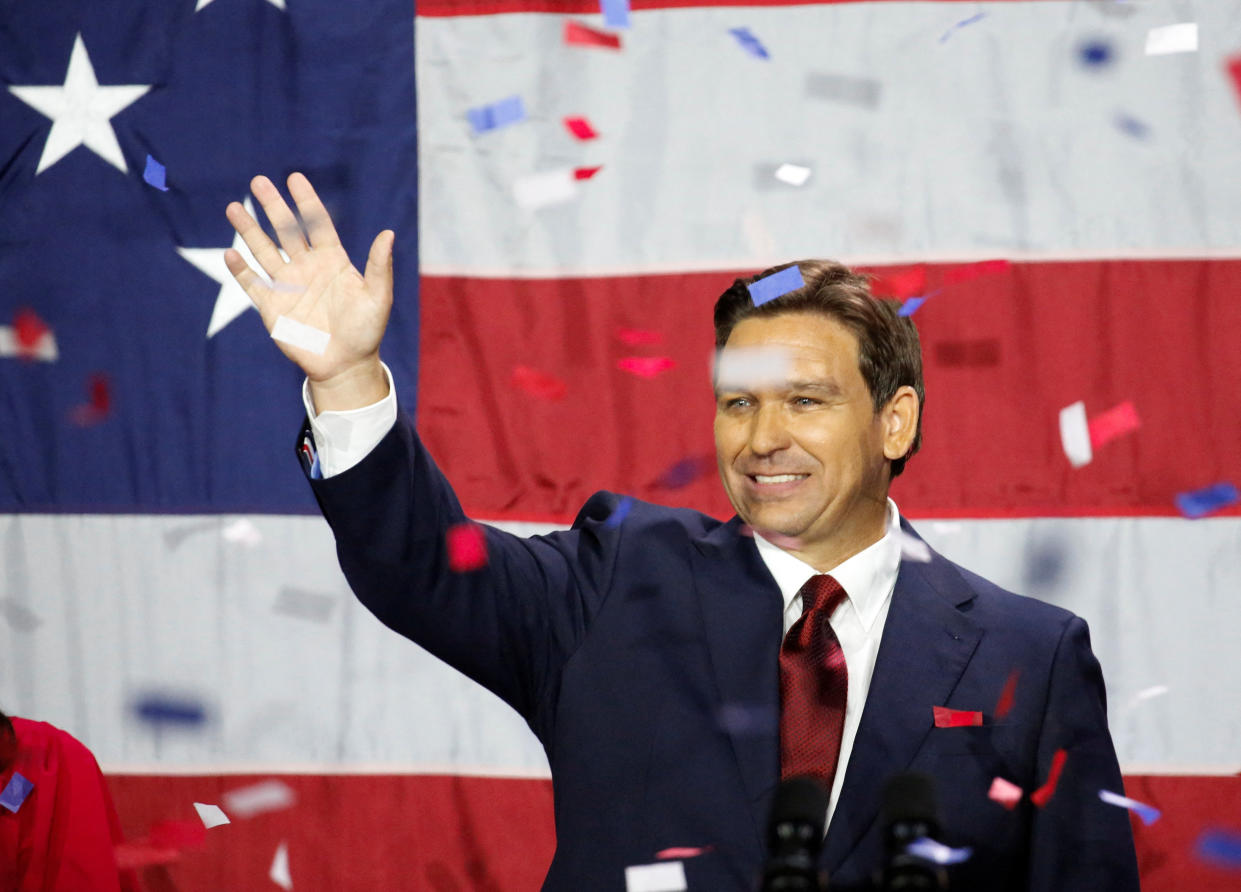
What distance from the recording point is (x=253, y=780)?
256 cm

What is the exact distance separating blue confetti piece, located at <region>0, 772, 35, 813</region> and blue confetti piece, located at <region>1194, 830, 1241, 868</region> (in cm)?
205

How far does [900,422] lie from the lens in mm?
1699

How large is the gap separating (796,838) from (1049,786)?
71 cm

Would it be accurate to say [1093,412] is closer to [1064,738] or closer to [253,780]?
[1064,738]

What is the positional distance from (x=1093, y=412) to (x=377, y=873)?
1.60 metres

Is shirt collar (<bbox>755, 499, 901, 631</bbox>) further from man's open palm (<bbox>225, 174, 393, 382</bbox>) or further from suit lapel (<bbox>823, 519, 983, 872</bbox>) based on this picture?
man's open palm (<bbox>225, 174, 393, 382</bbox>)

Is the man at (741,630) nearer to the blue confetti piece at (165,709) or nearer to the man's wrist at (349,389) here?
the man's wrist at (349,389)

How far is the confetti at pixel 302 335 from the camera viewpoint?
125 cm

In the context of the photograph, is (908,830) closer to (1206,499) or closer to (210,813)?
(1206,499)

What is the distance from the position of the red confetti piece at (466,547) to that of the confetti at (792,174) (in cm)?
139

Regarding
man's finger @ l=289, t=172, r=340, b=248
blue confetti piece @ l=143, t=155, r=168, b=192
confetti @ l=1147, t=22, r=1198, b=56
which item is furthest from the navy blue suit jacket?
blue confetti piece @ l=143, t=155, r=168, b=192

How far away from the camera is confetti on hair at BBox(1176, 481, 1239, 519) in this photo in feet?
8.14

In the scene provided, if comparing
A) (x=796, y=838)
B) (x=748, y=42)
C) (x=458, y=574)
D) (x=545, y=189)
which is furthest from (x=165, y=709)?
(x=796, y=838)

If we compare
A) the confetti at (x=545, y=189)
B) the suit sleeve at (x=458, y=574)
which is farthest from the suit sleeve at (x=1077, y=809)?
the confetti at (x=545, y=189)
